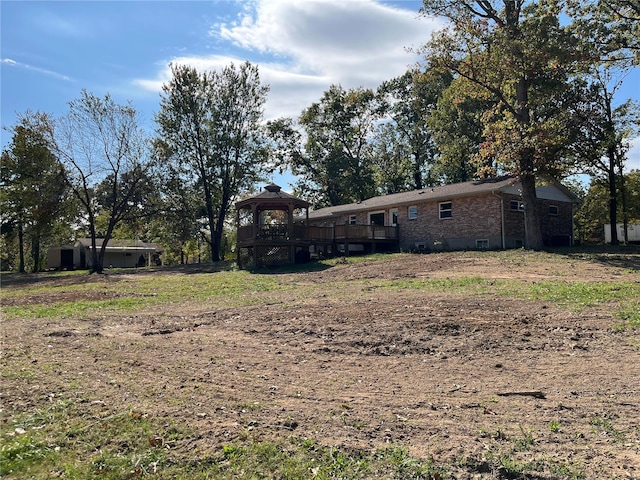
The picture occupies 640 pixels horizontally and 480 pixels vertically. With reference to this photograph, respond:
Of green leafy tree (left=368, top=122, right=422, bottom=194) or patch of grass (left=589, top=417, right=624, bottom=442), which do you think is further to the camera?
green leafy tree (left=368, top=122, right=422, bottom=194)

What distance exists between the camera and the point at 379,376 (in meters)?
5.96

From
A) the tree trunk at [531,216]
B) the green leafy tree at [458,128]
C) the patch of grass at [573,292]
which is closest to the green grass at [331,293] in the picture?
the patch of grass at [573,292]

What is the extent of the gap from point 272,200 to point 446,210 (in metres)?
9.55

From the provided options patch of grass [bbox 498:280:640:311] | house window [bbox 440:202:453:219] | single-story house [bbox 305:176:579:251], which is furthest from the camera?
house window [bbox 440:202:453:219]

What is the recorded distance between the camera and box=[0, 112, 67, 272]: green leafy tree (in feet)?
109

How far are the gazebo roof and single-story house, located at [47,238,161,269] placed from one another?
27284 millimetres

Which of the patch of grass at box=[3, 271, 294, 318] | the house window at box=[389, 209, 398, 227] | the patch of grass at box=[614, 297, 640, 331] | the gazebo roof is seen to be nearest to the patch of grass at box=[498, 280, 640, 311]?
the patch of grass at box=[614, 297, 640, 331]

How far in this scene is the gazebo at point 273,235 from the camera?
25.8 meters

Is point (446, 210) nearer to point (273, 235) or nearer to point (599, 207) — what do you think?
point (273, 235)

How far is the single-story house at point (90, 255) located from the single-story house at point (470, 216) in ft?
97.1

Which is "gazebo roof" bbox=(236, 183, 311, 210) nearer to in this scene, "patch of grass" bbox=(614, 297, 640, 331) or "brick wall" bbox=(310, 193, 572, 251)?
"brick wall" bbox=(310, 193, 572, 251)

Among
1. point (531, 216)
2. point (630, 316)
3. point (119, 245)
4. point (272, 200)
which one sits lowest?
point (630, 316)

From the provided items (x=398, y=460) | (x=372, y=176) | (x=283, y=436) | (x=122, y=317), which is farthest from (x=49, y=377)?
(x=372, y=176)

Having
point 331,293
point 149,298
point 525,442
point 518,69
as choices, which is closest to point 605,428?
point 525,442
